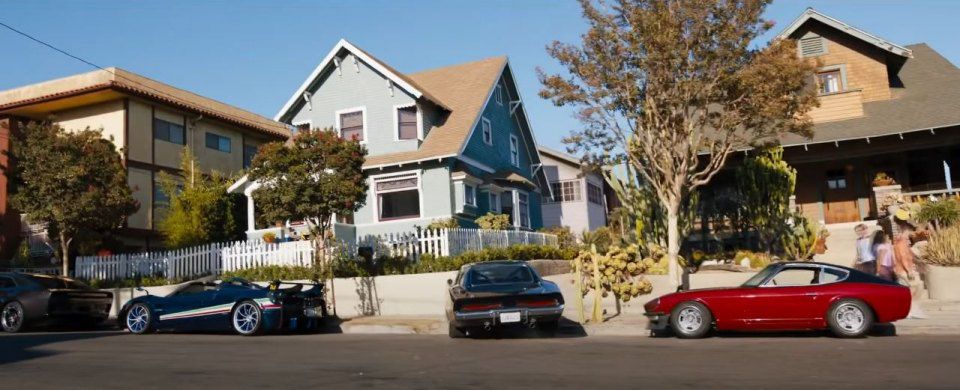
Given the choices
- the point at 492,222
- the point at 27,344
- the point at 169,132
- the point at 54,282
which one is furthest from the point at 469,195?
the point at 27,344

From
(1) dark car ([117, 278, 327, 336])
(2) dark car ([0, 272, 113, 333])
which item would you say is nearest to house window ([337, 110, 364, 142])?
(2) dark car ([0, 272, 113, 333])

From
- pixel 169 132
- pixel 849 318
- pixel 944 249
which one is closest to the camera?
pixel 849 318

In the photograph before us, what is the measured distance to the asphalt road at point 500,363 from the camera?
7.12m

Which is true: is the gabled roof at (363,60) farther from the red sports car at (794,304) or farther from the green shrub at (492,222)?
the red sports car at (794,304)

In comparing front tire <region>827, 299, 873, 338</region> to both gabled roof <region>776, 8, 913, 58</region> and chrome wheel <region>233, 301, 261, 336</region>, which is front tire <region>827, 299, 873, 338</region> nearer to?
chrome wheel <region>233, 301, 261, 336</region>

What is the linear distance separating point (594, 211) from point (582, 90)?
23.4 meters

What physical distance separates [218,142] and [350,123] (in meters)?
8.45

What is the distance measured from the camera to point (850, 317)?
10516mm

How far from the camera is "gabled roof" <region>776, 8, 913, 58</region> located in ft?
74.1

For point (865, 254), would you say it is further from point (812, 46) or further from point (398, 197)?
point (398, 197)

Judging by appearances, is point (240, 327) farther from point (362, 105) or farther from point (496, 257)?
point (362, 105)

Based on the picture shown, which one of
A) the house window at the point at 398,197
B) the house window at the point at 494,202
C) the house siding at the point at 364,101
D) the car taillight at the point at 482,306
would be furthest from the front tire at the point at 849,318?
the house window at the point at 494,202

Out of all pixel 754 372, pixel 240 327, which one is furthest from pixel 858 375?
pixel 240 327

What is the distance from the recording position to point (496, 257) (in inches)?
728
